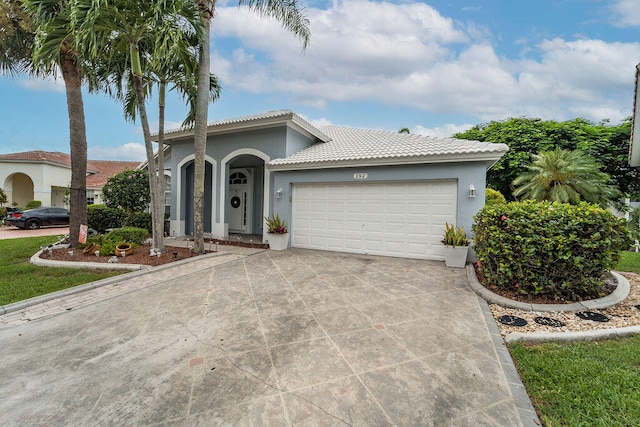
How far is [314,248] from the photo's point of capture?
998 cm

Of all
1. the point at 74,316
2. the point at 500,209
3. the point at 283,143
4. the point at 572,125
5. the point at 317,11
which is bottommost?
the point at 74,316

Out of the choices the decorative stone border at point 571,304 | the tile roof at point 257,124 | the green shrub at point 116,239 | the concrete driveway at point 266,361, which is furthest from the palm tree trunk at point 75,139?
the decorative stone border at point 571,304

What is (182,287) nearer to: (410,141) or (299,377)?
(299,377)

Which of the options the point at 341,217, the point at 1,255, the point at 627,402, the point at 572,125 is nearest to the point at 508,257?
the point at 627,402

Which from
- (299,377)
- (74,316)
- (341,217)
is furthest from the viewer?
(341,217)

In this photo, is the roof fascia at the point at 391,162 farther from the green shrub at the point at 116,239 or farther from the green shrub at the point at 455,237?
the green shrub at the point at 116,239

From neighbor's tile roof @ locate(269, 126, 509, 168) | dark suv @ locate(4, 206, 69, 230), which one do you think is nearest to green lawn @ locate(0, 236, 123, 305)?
neighbor's tile roof @ locate(269, 126, 509, 168)

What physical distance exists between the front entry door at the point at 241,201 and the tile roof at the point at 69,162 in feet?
62.8

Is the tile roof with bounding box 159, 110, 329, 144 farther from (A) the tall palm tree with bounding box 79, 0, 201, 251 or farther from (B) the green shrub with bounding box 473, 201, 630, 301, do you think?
(B) the green shrub with bounding box 473, 201, 630, 301

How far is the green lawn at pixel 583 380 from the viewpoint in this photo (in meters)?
2.31

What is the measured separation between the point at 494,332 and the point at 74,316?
6645mm

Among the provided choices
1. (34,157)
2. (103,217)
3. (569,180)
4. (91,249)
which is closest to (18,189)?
(34,157)

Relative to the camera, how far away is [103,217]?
46.5ft

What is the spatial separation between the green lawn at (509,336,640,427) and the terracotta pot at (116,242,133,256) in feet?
31.6
